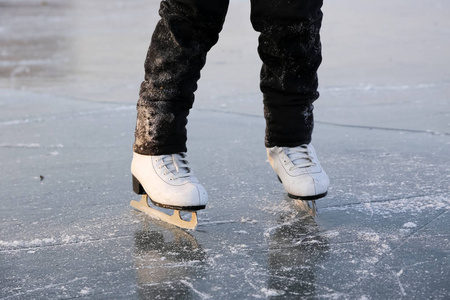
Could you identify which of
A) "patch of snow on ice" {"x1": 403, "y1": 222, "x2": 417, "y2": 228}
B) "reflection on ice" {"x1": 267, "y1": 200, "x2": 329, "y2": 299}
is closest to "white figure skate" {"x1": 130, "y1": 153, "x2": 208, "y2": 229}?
"reflection on ice" {"x1": 267, "y1": 200, "x2": 329, "y2": 299}

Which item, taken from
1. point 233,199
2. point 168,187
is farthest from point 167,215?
point 233,199

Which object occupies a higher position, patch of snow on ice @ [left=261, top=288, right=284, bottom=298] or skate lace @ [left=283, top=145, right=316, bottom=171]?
skate lace @ [left=283, top=145, right=316, bottom=171]

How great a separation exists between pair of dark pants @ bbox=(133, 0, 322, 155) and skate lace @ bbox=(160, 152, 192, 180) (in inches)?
0.7

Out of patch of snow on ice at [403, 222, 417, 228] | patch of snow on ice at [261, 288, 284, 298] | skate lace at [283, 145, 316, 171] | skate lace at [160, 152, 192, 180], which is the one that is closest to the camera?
patch of snow on ice at [261, 288, 284, 298]

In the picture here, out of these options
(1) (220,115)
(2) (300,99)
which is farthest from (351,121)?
(2) (300,99)

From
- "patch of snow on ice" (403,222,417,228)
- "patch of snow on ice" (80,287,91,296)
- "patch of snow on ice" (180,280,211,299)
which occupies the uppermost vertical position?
"patch of snow on ice" (403,222,417,228)

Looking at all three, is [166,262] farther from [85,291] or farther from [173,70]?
[173,70]

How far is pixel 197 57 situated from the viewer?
1.91 meters

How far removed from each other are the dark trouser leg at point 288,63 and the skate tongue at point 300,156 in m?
0.02

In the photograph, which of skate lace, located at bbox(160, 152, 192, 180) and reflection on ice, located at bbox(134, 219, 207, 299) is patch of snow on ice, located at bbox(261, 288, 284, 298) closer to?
reflection on ice, located at bbox(134, 219, 207, 299)

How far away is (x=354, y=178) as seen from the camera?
227cm

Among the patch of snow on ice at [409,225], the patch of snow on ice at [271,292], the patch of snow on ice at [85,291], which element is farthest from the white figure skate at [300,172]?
the patch of snow on ice at [85,291]

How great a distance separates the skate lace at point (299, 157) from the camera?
198 cm

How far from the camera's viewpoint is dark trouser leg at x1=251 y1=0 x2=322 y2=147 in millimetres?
1896
